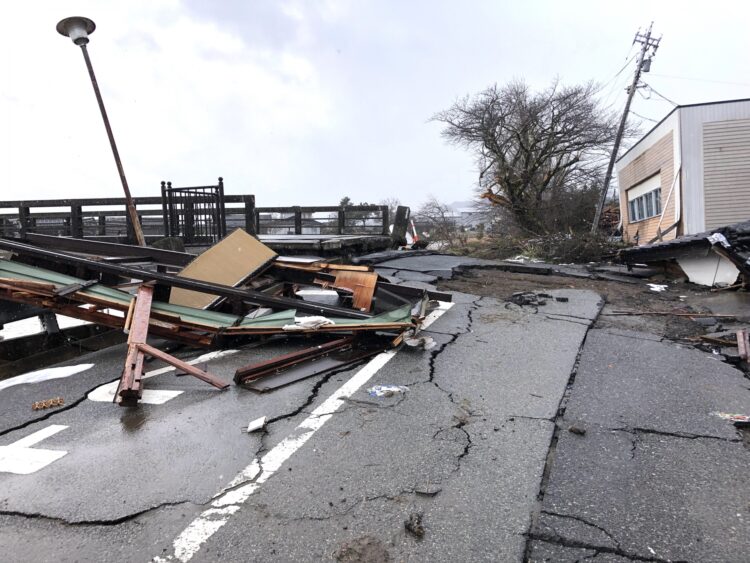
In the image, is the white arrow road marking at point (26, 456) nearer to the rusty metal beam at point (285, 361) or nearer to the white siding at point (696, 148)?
the rusty metal beam at point (285, 361)

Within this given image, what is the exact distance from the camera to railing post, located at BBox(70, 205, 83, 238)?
40.9ft

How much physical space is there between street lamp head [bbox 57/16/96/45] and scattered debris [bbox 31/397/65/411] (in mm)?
7087

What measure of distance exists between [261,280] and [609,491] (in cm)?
514

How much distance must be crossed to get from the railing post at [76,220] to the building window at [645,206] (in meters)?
20.0

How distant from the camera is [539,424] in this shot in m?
3.11

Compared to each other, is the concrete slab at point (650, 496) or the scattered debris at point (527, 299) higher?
the scattered debris at point (527, 299)

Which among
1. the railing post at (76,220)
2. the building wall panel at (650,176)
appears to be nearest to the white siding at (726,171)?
the building wall panel at (650,176)

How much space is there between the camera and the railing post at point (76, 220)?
12461 millimetres

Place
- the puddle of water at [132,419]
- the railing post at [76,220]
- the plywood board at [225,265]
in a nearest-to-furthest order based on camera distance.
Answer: the puddle of water at [132,419] → the plywood board at [225,265] → the railing post at [76,220]

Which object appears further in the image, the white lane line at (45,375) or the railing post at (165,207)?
the railing post at (165,207)

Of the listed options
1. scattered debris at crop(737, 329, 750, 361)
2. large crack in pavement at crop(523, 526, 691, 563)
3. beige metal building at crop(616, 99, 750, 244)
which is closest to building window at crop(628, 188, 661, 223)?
beige metal building at crop(616, 99, 750, 244)

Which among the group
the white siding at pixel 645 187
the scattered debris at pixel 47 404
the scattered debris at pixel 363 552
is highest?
the white siding at pixel 645 187

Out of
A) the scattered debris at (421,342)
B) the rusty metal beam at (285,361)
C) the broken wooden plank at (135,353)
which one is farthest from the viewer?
the scattered debris at (421,342)

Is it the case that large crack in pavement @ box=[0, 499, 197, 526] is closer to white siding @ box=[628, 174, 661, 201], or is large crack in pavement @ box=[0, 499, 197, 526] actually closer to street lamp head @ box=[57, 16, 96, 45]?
street lamp head @ box=[57, 16, 96, 45]
